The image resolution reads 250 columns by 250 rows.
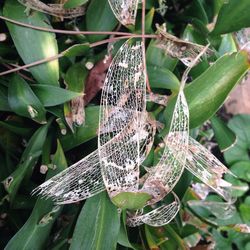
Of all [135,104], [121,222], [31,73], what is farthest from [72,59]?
[121,222]

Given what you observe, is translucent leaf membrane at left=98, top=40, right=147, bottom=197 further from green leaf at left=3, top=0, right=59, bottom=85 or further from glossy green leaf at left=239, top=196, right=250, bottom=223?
glossy green leaf at left=239, top=196, right=250, bottom=223

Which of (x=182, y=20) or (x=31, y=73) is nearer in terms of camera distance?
(x=31, y=73)

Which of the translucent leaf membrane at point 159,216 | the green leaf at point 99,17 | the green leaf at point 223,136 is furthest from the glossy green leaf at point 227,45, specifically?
the translucent leaf membrane at point 159,216

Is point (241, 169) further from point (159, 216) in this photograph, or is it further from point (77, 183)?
point (77, 183)

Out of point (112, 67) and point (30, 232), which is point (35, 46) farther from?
point (30, 232)

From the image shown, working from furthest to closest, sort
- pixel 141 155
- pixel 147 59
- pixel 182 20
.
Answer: pixel 182 20 < pixel 147 59 < pixel 141 155

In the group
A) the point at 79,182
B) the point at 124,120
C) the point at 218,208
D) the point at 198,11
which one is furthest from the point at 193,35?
the point at 218,208
